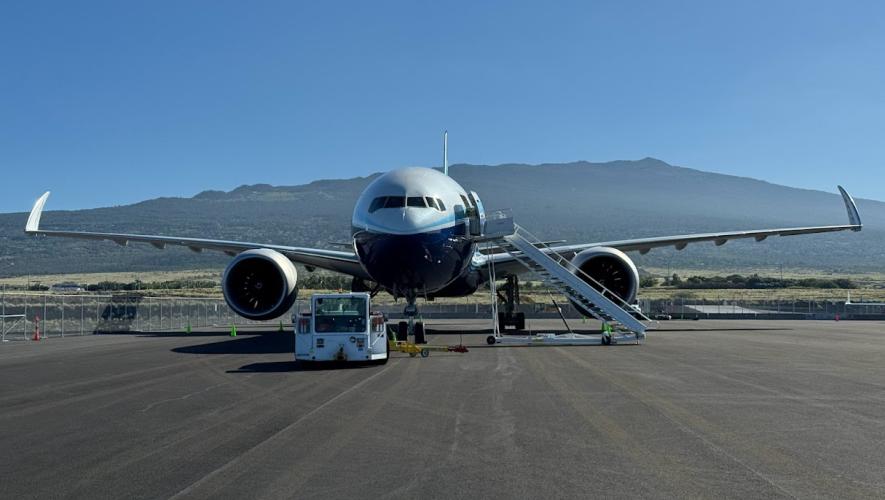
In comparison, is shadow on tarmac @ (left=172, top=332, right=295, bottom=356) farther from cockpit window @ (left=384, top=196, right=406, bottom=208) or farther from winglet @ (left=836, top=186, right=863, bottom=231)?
winglet @ (left=836, top=186, right=863, bottom=231)

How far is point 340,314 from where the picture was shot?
1897cm

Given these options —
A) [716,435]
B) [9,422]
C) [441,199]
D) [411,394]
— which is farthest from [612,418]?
[441,199]

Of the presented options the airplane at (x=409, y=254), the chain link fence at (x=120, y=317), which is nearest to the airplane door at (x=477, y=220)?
the airplane at (x=409, y=254)

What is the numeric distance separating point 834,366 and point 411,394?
33.5ft

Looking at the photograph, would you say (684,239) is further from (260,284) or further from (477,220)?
(260,284)

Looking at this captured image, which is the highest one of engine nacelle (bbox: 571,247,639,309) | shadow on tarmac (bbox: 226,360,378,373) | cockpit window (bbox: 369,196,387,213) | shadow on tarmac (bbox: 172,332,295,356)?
cockpit window (bbox: 369,196,387,213)

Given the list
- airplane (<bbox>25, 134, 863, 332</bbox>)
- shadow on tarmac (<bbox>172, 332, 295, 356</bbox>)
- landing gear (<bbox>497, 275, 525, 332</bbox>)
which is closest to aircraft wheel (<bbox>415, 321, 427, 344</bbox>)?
airplane (<bbox>25, 134, 863, 332</bbox>)

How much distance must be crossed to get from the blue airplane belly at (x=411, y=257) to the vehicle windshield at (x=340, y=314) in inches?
136

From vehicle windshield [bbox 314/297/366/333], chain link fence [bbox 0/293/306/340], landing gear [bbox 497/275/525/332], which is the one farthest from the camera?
chain link fence [bbox 0/293/306/340]

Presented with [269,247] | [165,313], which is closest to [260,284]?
[269,247]

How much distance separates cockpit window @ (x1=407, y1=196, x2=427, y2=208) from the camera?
2316 centimetres

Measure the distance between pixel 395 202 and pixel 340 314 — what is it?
5111 millimetres

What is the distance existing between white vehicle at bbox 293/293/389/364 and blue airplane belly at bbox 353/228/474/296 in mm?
3699

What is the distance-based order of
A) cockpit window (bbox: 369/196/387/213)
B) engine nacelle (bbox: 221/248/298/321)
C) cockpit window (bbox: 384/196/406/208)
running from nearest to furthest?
cockpit window (bbox: 384/196/406/208) < cockpit window (bbox: 369/196/387/213) < engine nacelle (bbox: 221/248/298/321)
